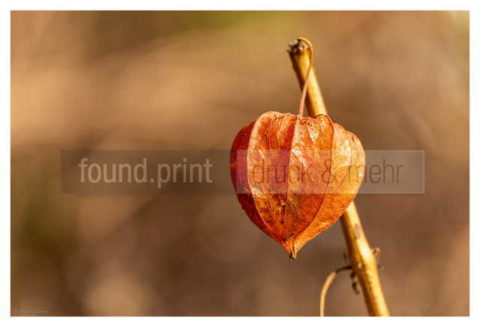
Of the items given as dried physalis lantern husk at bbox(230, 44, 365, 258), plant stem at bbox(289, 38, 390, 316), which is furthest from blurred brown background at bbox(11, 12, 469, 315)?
dried physalis lantern husk at bbox(230, 44, 365, 258)

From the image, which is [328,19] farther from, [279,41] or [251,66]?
[251,66]

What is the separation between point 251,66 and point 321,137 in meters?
1.12

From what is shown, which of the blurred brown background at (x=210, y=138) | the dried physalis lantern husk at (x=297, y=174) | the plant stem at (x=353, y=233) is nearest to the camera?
the dried physalis lantern husk at (x=297, y=174)

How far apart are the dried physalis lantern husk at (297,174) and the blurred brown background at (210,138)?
917mm

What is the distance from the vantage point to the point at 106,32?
1855 millimetres

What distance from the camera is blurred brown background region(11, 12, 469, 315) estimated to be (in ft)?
5.95

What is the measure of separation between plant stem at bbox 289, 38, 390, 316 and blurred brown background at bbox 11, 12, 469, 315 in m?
0.80

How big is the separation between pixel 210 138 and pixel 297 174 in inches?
42.9

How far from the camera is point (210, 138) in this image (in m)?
1.97

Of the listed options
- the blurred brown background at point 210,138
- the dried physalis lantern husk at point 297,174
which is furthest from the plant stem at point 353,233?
the blurred brown background at point 210,138

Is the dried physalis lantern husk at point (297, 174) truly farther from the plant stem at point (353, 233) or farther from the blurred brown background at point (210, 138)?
the blurred brown background at point (210, 138)

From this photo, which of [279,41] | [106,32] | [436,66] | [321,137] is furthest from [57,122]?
[436,66]

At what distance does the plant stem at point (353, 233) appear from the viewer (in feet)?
3.34

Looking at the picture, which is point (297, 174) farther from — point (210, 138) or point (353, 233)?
point (210, 138)
